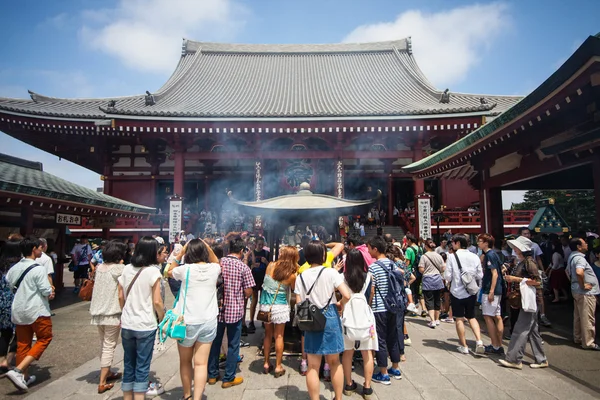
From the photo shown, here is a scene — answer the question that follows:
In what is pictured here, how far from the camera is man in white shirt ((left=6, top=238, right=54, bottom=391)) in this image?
11.5ft

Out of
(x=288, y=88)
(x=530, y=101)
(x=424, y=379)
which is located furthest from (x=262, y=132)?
(x=424, y=379)

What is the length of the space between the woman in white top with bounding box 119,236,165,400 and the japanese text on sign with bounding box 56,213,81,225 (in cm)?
723

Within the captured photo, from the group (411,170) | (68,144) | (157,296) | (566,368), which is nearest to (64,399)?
(157,296)

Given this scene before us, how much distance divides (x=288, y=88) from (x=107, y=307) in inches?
635

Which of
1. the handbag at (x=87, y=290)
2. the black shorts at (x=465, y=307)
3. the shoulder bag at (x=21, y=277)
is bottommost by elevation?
the black shorts at (x=465, y=307)

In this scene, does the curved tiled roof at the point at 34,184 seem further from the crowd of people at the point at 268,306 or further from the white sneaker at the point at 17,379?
the white sneaker at the point at 17,379

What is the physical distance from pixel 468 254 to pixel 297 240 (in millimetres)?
5364

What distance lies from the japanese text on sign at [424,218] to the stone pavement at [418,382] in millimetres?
7547

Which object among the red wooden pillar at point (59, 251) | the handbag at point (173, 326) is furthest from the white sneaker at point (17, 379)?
the red wooden pillar at point (59, 251)

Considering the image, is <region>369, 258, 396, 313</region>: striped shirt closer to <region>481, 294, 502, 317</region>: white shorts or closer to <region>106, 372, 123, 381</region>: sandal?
<region>481, 294, 502, 317</region>: white shorts

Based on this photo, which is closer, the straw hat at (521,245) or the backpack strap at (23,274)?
the backpack strap at (23,274)

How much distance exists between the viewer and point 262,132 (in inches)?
503

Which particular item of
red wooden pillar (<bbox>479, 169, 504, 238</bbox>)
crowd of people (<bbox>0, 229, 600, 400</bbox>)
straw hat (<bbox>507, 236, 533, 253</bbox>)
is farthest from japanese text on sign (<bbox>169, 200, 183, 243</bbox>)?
straw hat (<bbox>507, 236, 533, 253</bbox>)

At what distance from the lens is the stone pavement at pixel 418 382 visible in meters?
3.37
